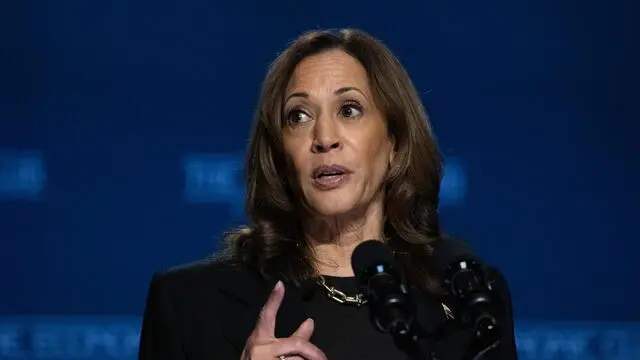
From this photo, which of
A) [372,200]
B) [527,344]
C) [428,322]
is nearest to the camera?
[428,322]

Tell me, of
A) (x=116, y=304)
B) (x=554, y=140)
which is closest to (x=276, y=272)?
(x=116, y=304)

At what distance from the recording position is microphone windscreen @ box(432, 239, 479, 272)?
1700mm

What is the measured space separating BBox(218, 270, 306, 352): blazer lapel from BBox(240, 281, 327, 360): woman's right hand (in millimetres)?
159

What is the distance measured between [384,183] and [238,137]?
3.75ft

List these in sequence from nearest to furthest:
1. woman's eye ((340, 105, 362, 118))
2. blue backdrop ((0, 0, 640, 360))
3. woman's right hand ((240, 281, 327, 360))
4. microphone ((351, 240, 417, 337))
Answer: microphone ((351, 240, 417, 337)) → woman's right hand ((240, 281, 327, 360)) → woman's eye ((340, 105, 362, 118)) → blue backdrop ((0, 0, 640, 360))

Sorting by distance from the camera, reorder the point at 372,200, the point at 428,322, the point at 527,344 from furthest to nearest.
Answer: the point at 527,344
the point at 372,200
the point at 428,322

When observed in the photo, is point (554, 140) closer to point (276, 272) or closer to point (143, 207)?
point (143, 207)

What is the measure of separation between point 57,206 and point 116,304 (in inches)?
13.6

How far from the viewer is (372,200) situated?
2455 millimetres

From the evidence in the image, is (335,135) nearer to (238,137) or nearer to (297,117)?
(297,117)

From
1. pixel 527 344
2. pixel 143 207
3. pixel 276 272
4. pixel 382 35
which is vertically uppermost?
pixel 382 35

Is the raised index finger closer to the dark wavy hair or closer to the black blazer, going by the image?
the black blazer

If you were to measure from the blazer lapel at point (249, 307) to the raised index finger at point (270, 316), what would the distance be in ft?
0.51

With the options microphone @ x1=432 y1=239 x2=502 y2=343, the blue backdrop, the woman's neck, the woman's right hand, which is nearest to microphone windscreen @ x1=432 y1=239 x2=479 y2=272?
microphone @ x1=432 y1=239 x2=502 y2=343
